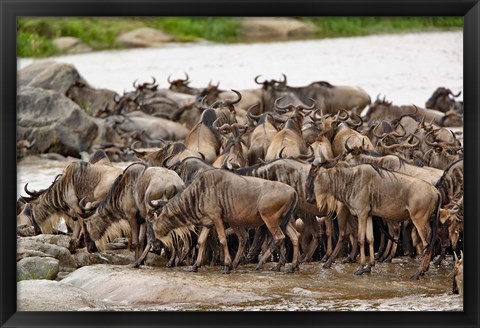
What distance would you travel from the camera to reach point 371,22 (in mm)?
29453

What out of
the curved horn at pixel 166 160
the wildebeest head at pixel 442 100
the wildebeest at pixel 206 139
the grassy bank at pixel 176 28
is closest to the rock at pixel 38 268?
the curved horn at pixel 166 160

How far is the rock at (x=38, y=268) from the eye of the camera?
1205cm

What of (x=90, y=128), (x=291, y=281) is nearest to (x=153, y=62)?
(x=90, y=128)

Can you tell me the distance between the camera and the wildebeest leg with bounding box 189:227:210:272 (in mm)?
12445

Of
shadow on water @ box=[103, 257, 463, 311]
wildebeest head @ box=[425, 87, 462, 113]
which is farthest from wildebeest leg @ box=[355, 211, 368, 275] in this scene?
wildebeest head @ box=[425, 87, 462, 113]

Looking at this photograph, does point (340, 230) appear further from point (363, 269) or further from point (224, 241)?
point (224, 241)

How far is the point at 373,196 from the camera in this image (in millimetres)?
12727

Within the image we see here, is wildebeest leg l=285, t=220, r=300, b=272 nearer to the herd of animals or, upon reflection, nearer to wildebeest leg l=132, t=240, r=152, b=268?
the herd of animals

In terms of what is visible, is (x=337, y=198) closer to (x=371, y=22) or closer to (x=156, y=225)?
(x=156, y=225)

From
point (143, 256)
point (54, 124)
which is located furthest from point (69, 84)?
point (143, 256)

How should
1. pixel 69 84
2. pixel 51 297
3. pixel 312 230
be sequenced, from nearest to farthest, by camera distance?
pixel 51 297 < pixel 312 230 < pixel 69 84

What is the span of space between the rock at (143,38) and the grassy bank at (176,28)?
0.56 ft
